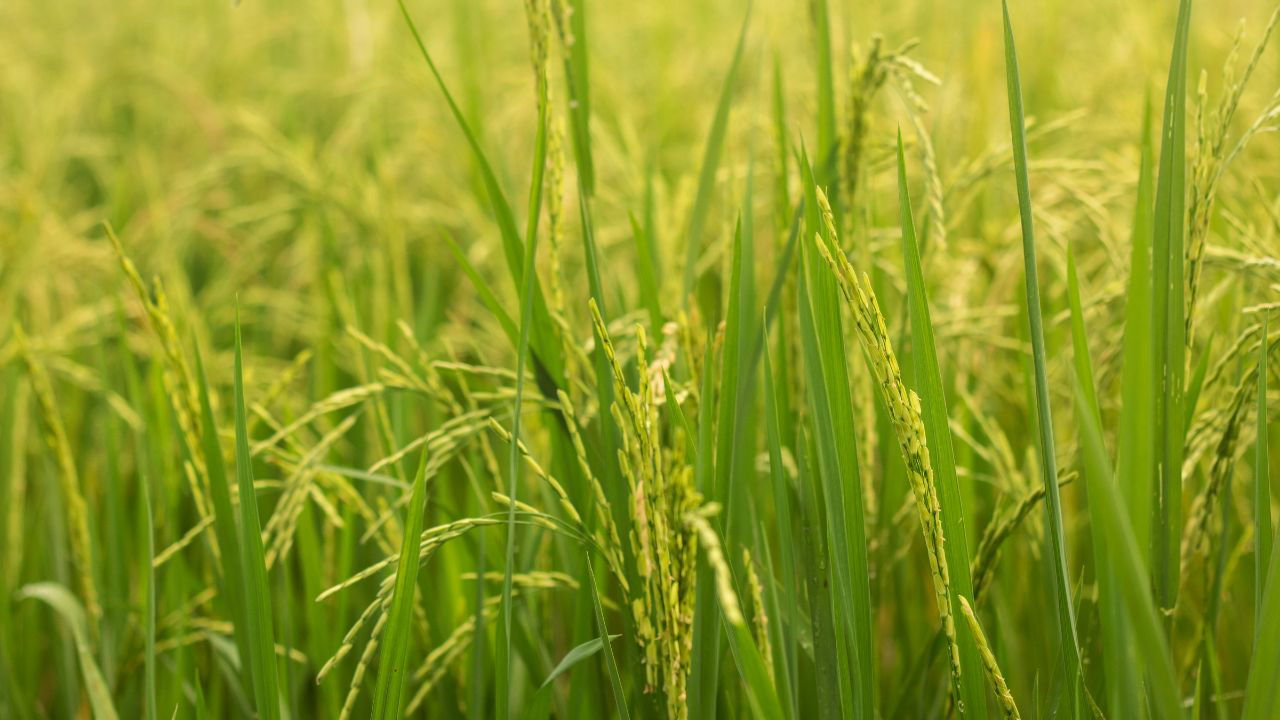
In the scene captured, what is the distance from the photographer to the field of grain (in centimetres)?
64

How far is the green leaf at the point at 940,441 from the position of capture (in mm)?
650

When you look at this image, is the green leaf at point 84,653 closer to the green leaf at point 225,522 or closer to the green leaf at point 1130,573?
the green leaf at point 225,522

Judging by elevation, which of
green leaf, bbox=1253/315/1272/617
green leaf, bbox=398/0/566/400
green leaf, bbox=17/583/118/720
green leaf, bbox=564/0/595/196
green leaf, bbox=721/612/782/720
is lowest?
green leaf, bbox=17/583/118/720

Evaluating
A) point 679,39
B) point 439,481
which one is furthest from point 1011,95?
point 679,39

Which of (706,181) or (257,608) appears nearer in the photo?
(257,608)

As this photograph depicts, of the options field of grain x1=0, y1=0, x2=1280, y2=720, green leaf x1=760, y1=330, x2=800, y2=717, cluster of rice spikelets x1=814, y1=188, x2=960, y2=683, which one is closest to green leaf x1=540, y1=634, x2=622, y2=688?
field of grain x1=0, y1=0, x2=1280, y2=720

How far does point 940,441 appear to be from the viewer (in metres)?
0.66

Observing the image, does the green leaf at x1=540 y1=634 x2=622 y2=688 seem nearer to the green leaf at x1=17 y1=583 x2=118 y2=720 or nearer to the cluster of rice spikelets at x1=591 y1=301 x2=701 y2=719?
the cluster of rice spikelets at x1=591 y1=301 x2=701 y2=719

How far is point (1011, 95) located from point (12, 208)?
8.26 ft

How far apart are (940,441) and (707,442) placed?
6.6 inches

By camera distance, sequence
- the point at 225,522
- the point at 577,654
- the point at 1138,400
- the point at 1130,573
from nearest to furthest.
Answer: the point at 1130,573 < the point at 1138,400 < the point at 577,654 < the point at 225,522

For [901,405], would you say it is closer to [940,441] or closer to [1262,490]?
[940,441]

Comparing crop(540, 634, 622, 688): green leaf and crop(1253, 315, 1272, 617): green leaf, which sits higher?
crop(1253, 315, 1272, 617): green leaf

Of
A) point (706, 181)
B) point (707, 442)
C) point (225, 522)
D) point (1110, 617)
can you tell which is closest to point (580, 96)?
point (706, 181)
